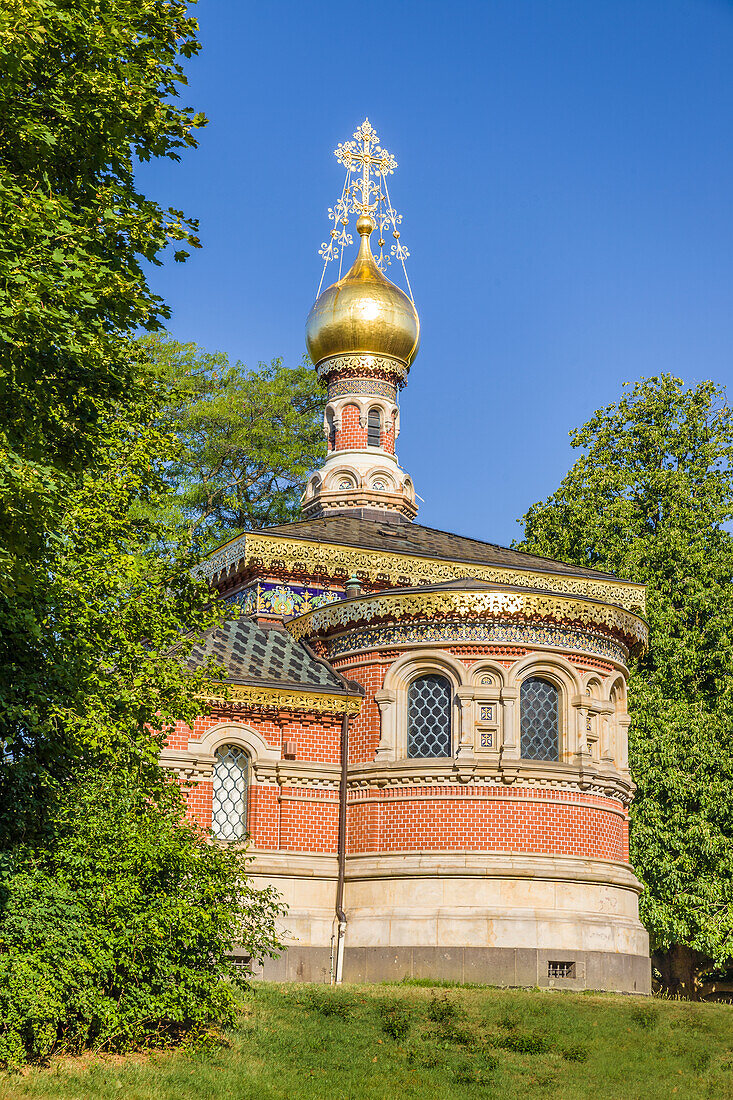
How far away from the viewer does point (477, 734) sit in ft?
61.7

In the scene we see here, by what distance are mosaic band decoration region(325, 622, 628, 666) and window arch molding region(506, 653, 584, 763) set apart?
26 centimetres

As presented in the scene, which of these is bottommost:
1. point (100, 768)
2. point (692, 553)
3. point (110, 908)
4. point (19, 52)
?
point (110, 908)

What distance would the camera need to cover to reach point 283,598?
76.0 feet

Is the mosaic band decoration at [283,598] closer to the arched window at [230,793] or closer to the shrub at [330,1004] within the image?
the arched window at [230,793]

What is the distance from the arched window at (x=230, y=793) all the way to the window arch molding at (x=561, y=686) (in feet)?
13.5

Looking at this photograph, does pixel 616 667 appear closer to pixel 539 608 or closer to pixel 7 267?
pixel 539 608

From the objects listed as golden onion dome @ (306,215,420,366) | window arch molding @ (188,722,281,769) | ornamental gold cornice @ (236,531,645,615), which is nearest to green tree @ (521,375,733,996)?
ornamental gold cornice @ (236,531,645,615)

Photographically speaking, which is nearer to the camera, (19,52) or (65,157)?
(19,52)

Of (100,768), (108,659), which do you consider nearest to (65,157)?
(108,659)

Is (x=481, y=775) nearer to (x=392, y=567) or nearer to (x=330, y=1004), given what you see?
(x=330, y=1004)

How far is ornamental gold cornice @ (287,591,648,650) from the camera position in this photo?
19.1 m

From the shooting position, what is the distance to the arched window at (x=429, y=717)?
19141 millimetres

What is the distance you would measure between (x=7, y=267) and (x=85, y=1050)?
255 inches

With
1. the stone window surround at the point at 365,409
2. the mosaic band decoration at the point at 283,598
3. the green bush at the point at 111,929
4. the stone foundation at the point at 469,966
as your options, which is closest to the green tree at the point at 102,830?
the green bush at the point at 111,929
